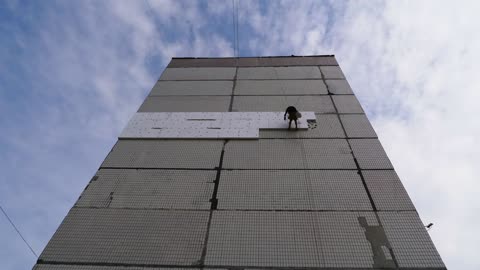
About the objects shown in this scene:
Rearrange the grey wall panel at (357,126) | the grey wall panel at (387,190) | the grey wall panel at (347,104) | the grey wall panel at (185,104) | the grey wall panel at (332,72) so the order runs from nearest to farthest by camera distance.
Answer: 1. the grey wall panel at (387,190)
2. the grey wall panel at (357,126)
3. the grey wall panel at (347,104)
4. the grey wall panel at (185,104)
5. the grey wall panel at (332,72)

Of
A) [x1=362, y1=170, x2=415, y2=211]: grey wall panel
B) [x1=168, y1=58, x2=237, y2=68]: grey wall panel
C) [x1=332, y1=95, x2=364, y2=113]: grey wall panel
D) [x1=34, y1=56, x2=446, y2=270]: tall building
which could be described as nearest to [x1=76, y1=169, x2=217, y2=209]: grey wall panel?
[x1=34, y1=56, x2=446, y2=270]: tall building

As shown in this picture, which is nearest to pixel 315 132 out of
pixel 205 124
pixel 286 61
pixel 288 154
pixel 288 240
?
pixel 288 154

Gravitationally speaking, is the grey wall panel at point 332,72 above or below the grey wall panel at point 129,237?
above

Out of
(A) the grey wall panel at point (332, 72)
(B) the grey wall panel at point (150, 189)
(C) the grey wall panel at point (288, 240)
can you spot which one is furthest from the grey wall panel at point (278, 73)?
(C) the grey wall panel at point (288, 240)

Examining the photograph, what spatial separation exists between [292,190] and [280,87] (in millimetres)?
2493

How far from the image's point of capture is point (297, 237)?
2549mm

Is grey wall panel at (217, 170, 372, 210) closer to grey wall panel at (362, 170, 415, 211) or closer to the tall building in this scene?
the tall building

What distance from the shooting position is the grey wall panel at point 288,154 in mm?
3314

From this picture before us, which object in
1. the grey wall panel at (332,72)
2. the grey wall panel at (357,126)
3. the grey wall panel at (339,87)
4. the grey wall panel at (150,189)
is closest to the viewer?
the grey wall panel at (150,189)

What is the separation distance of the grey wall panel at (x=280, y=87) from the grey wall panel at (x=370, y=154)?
4.55 ft

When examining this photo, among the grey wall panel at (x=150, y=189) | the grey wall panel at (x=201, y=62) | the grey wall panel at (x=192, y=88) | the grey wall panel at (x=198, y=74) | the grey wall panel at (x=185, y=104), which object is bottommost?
the grey wall panel at (x=150, y=189)

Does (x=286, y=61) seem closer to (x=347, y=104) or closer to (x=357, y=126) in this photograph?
(x=347, y=104)

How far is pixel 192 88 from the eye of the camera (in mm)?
4977

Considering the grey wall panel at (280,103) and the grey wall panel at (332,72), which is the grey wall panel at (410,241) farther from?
the grey wall panel at (332,72)
